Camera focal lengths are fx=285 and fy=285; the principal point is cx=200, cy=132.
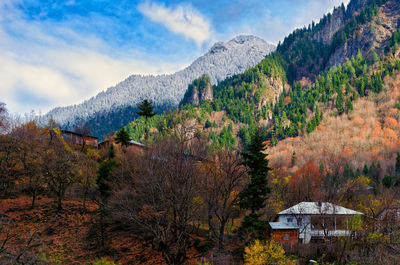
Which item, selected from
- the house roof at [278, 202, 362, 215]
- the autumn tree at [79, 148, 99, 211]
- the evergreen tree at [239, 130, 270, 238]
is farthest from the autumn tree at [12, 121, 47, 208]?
the house roof at [278, 202, 362, 215]

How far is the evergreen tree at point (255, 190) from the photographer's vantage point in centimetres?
2970

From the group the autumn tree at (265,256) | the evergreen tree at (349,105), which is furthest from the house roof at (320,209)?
the evergreen tree at (349,105)

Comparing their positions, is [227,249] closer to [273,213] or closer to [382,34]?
[273,213]

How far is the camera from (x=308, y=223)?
36469mm

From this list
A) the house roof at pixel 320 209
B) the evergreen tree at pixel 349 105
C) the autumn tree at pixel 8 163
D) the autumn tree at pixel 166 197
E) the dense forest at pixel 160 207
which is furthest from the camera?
the evergreen tree at pixel 349 105

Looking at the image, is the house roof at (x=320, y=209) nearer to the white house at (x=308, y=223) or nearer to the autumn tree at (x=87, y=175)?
the white house at (x=308, y=223)

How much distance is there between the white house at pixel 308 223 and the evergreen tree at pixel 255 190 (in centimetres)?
732

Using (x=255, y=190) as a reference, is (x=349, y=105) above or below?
above

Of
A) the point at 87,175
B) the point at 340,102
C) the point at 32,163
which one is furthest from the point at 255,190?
the point at 340,102

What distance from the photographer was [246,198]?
32.8 meters

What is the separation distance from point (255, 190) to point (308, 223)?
10697 millimetres

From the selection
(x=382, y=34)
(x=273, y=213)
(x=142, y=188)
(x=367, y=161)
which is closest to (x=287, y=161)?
(x=367, y=161)

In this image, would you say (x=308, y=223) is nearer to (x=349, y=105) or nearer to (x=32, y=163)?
(x=32, y=163)

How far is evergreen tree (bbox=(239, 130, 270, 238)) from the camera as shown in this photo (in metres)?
29.7
